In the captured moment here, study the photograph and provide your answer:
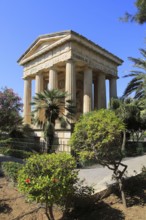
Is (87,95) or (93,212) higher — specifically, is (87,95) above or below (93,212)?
above

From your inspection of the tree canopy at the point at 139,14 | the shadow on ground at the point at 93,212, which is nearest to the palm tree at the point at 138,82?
the tree canopy at the point at 139,14

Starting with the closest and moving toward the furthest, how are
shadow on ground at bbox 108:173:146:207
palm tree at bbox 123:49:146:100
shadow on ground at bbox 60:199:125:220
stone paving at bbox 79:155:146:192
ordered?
1. shadow on ground at bbox 60:199:125:220
2. shadow on ground at bbox 108:173:146:207
3. stone paving at bbox 79:155:146:192
4. palm tree at bbox 123:49:146:100

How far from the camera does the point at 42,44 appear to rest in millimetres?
31031

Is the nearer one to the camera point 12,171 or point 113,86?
point 12,171

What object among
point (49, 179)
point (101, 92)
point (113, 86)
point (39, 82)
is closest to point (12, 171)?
point (49, 179)

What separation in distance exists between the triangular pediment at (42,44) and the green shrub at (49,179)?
22598 millimetres

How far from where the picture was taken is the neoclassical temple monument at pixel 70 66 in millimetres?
26422

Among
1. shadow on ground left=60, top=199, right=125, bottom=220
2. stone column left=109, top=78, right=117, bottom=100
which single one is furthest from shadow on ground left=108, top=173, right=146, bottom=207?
stone column left=109, top=78, right=117, bottom=100

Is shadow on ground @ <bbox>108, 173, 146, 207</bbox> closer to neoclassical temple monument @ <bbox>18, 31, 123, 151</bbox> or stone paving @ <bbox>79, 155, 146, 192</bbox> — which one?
stone paving @ <bbox>79, 155, 146, 192</bbox>

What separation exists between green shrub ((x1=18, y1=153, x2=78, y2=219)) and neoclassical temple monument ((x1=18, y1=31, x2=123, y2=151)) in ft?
52.7

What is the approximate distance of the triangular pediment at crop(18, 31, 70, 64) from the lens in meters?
27.9

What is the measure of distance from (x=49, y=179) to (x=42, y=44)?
27.7 metres

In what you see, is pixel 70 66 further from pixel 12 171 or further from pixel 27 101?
pixel 12 171

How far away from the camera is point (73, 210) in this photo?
21.6 ft
